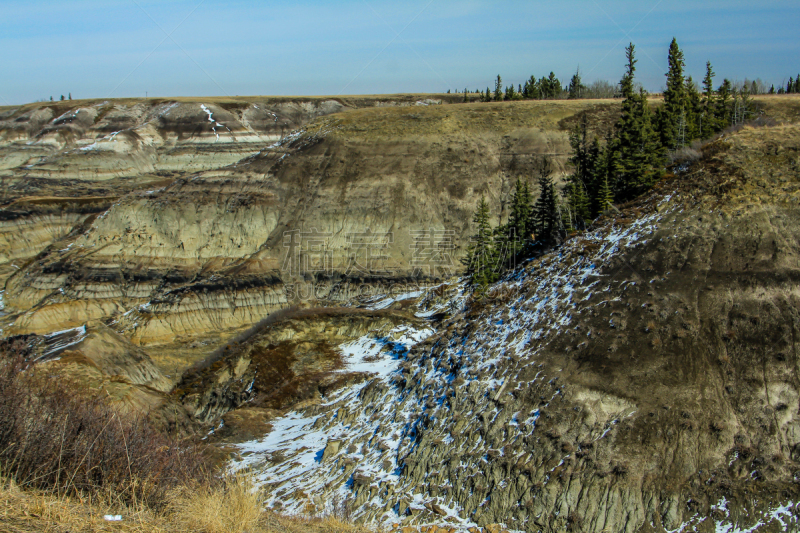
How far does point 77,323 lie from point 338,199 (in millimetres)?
30980

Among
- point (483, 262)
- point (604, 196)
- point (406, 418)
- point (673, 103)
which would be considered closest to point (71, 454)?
point (406, 418)

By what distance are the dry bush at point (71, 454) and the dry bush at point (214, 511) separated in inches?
16.5

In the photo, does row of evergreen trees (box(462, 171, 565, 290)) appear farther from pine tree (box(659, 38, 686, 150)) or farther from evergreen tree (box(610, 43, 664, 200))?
pine tree (box(659, 38, 686, 150))

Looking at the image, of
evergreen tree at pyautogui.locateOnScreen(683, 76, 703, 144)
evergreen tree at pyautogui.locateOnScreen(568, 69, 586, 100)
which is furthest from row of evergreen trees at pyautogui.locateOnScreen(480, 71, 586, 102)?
evergreen tree at pyautogui.locateOnScreen(683, 76, 703, 144)

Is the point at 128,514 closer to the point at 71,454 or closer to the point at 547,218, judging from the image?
the point at 71,454

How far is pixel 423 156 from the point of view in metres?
66.4

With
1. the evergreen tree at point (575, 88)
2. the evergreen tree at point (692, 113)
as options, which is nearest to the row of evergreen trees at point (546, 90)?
the evergreen tree at point (575, 88)

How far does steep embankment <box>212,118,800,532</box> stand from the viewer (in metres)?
17.5

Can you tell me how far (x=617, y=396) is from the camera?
2011 cm

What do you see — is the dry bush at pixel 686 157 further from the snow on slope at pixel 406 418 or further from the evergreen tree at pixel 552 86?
the evergreen tree at pixel 552 86

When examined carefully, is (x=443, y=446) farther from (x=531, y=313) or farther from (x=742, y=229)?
(x=742, y=229)

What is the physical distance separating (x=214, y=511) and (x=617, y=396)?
49.9 feet

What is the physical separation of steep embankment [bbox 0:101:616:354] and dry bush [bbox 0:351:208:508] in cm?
4484

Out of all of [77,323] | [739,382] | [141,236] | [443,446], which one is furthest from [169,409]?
[141,236]
